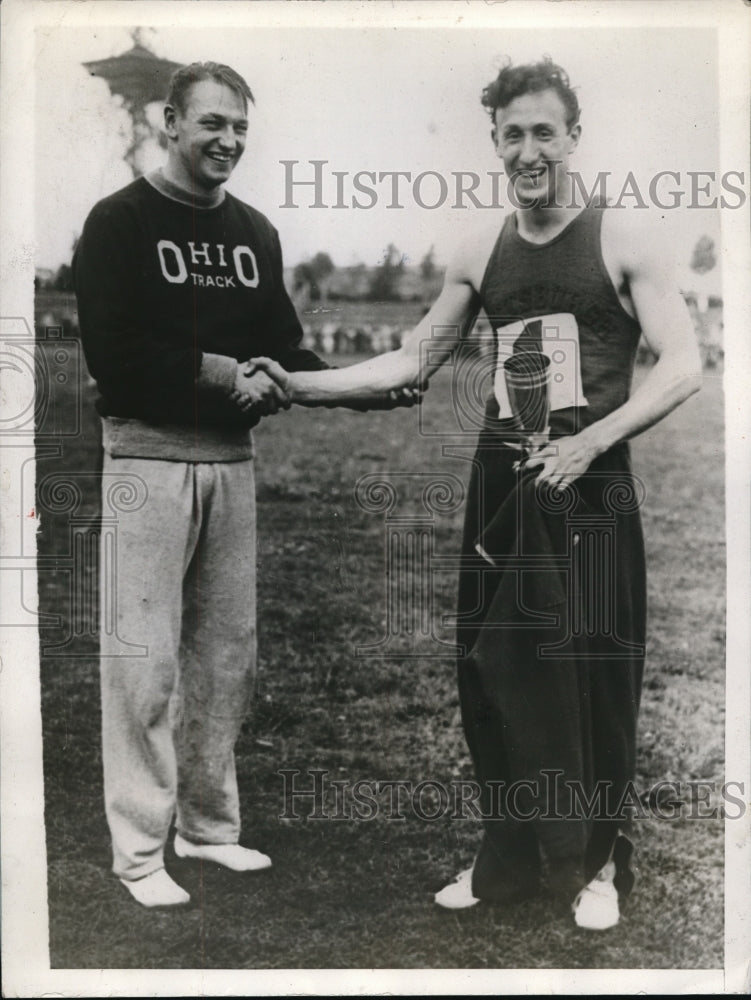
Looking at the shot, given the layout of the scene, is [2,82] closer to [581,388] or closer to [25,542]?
[25,542]

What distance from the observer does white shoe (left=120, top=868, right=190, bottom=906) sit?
421 cm

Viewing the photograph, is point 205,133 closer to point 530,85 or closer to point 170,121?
point 170,121

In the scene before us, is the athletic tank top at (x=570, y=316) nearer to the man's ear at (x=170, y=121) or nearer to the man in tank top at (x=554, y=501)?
the man in tank top at (x=554, y=501)

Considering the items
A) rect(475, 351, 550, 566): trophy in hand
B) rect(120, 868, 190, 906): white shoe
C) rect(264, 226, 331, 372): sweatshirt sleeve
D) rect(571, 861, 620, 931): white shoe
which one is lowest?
rect(571, 861, 620, 931): white shoe

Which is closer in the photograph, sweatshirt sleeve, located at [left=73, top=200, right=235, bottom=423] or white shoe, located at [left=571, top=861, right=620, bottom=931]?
sweatshirt sleeve, located at [left=73, top=200, right=235, bottom=423]

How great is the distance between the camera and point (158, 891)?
421 centimetres

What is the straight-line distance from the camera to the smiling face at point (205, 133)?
413 cm

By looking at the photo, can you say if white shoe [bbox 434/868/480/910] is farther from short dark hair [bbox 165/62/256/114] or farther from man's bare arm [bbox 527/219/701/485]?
short dark hair [bbox 165/62/256/114]

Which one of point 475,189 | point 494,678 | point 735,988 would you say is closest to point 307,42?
point 475,189

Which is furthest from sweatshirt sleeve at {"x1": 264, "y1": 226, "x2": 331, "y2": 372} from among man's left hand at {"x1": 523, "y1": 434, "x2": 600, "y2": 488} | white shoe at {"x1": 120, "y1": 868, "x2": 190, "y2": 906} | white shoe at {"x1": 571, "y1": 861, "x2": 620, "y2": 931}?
white shoe at {"x1": 571, "y1": 861, "x2": 620, "y2": 931}

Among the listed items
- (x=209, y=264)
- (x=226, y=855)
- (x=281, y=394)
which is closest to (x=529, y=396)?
(x=281, y=394)

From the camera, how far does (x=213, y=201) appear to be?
414cm

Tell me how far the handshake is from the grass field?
54 millimetres

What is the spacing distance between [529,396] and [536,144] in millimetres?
853
